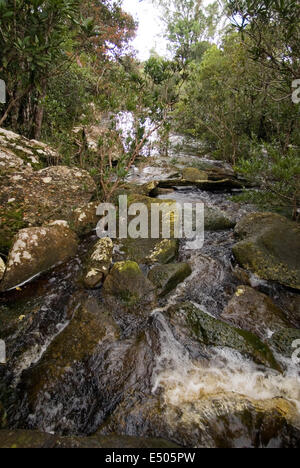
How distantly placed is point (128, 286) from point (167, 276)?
69 cm

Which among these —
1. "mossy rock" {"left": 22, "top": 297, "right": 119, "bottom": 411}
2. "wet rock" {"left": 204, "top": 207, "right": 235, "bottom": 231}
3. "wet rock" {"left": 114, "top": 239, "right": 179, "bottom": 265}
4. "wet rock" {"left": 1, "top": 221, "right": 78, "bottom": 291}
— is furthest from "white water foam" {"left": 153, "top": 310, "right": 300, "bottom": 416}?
"wet rock" {"left": 204, "top": 207, "right": 235, "bottom": 231}

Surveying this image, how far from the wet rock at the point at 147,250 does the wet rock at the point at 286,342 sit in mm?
2124

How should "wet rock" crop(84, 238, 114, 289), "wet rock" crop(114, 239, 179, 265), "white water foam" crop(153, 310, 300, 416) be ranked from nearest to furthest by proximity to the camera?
"white water foam" crop(153, 310, 300, 416), "wet rock" crop(84, 238, 114, 289), "wet rock" crop(114, 239, 179, 265)

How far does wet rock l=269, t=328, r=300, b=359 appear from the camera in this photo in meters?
2.84

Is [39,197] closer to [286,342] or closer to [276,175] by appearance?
[276,175]

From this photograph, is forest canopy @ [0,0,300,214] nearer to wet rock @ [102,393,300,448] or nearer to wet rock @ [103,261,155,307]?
wet rock @ [103,261,155,307]

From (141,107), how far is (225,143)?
6.38 metres

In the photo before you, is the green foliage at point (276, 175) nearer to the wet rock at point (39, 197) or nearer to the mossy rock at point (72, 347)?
the wet rock at point (39, 197)

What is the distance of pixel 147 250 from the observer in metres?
4.57

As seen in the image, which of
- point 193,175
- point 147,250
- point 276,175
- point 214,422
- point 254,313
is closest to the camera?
point 214,422

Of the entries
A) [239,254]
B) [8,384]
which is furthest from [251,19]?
[8,384]

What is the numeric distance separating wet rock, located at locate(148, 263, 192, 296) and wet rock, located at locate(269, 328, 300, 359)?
1589 mm

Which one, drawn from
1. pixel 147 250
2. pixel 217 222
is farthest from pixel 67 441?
pixel 217 222

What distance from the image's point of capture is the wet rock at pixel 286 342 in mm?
2838
